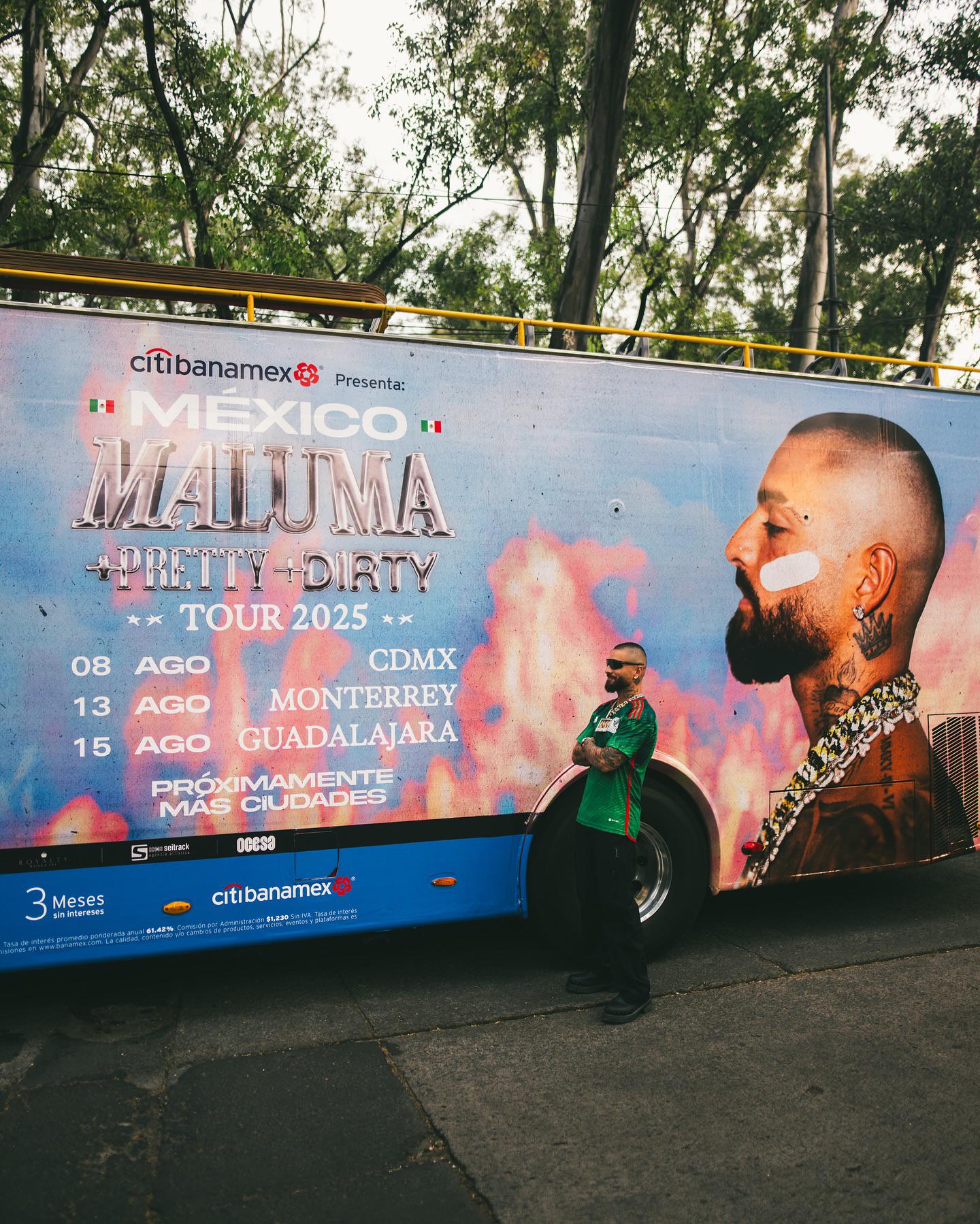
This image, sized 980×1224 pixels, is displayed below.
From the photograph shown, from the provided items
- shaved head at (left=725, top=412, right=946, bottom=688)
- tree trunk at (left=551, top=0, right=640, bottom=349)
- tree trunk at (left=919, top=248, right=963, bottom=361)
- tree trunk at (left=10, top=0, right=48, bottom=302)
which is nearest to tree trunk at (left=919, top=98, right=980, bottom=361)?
tree trunk at (left=919, top=248, right=963, bottom=361)

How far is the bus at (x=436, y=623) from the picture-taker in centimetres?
430

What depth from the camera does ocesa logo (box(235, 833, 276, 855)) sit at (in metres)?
4.48

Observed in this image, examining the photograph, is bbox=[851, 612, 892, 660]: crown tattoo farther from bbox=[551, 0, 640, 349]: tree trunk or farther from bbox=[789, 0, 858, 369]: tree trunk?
bbox=[789, 0, 858, 369]: tree trunk

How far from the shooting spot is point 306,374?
15.3 ft

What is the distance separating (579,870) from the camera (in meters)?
4.73

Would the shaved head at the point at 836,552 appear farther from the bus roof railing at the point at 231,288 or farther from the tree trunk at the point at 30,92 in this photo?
the tree trunk at the point at 30,92

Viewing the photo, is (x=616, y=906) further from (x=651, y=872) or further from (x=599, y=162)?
(x=599, y=162)

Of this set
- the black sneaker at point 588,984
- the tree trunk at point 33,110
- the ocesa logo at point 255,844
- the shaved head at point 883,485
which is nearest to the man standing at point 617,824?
the black sneaker at point 588,984

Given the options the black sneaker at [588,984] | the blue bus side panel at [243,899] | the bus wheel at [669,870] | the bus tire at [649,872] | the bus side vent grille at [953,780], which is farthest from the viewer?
the bus side vent grille at [953,780]

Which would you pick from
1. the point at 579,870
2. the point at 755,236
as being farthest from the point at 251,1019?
the point at 755,236

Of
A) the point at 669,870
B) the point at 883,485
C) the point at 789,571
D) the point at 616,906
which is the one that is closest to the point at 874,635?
the point at 789,571

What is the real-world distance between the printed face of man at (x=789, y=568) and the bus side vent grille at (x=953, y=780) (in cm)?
97

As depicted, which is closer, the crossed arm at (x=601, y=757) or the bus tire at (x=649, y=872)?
the crossed arm at (x=601, y=757)

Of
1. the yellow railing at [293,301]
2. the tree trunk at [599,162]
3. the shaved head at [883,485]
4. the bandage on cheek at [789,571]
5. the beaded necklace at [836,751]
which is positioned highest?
the tree trunk at [599,162]
